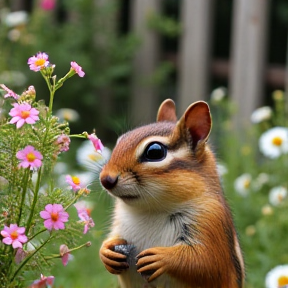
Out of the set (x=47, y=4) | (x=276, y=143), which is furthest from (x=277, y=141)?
(x=47, y=4)

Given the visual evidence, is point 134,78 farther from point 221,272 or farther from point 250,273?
point 221,272

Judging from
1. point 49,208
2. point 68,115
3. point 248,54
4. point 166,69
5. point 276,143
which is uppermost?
point 166,69

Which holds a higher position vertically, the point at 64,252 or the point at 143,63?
the point at 143,63

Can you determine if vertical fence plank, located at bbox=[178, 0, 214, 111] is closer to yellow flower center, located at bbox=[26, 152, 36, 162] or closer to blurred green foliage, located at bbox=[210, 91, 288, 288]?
blurred green foliage, located at bbox=[210, 91, 288, 288]

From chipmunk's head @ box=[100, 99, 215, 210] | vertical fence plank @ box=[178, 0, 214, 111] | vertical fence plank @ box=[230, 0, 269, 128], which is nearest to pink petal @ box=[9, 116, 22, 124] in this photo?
chipmunk's head @ box=[100, 99, 215, 210]

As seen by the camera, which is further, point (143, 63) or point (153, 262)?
point (143, 63)

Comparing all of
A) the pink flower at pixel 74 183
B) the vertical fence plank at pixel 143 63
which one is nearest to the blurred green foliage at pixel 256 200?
the vertical fence plank at pixel 143 63

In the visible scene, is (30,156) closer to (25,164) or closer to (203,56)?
(25,164)

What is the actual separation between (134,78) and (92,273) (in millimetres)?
2378

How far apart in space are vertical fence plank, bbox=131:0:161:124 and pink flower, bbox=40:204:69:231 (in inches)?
165

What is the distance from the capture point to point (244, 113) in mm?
5078

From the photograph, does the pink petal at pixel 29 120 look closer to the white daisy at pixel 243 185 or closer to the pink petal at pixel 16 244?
the pink petal at pixel 16 244

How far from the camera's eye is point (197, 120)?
2.11 metres

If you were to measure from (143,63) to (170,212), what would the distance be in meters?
4.11
